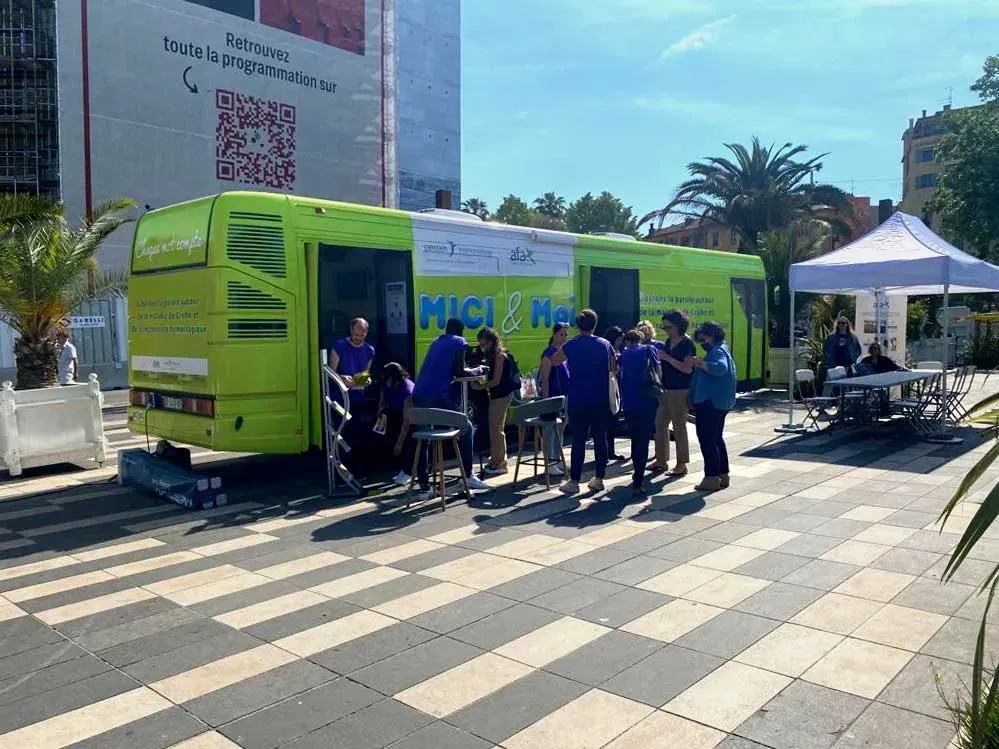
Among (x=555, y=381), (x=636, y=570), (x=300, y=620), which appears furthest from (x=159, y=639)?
(x=555, y=381)

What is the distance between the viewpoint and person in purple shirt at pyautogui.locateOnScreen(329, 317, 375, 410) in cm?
863

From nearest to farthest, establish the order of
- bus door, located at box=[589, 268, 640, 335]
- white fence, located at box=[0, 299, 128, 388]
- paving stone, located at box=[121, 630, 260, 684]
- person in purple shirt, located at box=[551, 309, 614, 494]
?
paving stone, located at box=[121, 630, 260, 684] → person in purple shirt, located at box=[551, 309, 614, 494] → bus door, located at box=[589, 268, 640, 335] → white fence, located at box=[0, 299, 128, 388]

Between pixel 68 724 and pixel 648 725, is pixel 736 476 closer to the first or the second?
pixel 648 725

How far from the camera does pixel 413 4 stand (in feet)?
149

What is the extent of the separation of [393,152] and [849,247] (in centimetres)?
2725

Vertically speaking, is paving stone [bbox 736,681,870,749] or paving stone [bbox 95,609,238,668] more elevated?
paving stone [bbox 736,681,870,749]

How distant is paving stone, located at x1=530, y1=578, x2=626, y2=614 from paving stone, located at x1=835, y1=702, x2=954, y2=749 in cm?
179

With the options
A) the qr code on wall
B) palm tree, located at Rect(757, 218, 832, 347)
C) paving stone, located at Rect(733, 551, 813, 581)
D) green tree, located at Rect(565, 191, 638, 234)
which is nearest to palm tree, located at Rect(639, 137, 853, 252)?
palm tree, located at Rect(757, 218, 832, 347)

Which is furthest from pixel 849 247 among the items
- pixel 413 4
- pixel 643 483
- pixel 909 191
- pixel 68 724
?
pixel 909 191

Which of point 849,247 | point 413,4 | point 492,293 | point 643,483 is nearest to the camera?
point 643,483

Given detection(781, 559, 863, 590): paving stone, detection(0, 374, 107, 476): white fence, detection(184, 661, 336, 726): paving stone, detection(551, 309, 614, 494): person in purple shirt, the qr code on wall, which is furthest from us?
the qr code on wall

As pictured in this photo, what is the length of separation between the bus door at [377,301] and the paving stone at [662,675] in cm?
601

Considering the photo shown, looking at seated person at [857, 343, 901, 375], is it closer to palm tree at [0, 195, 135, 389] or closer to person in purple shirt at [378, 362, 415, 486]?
person in purple shirt at [378, 362, 415, 486]

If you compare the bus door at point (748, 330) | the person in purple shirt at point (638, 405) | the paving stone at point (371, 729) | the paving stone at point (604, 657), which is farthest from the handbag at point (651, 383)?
the bus door at point (748, 330)
